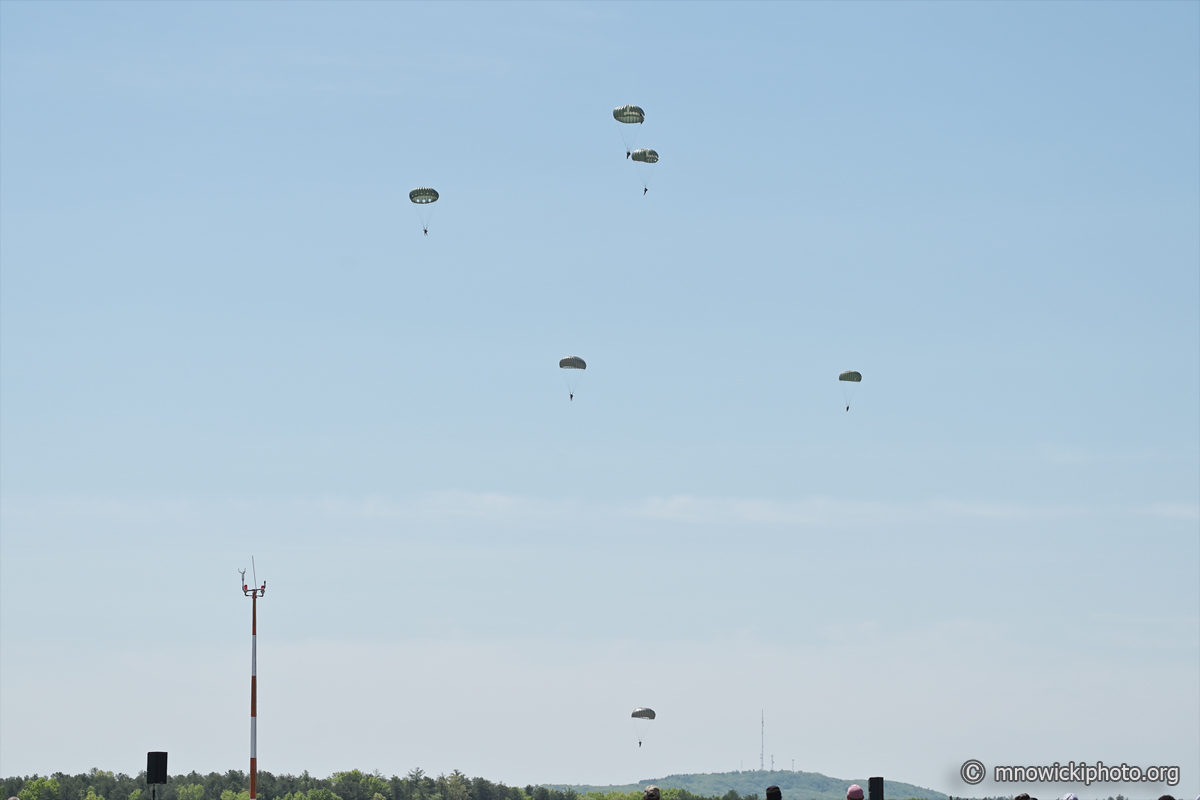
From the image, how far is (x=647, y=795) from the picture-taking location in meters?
25.2

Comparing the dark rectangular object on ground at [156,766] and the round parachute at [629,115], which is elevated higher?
the round parachute at [629,115]

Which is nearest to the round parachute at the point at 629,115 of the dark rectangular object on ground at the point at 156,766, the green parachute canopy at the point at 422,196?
the green parachute canopy at the point at 422,196

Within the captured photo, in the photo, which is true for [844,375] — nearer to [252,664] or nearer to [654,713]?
[654,713]

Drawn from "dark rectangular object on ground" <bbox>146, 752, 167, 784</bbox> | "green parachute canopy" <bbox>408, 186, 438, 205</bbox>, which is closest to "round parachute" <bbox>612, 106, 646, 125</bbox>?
"green parachute canopy" <bbox>408, 186, 438, 205</bbox>

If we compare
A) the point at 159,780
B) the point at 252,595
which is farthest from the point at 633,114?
the point at 159,780

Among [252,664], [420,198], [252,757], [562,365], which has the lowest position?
[252,757]

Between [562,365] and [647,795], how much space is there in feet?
220

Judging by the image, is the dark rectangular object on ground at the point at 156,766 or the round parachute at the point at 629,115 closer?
the dark rectangular object on ground at the point at 156,766

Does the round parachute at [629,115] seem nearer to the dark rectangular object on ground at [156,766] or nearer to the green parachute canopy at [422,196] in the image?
the green parachute canopy at [422,196]

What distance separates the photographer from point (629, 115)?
87312 mm

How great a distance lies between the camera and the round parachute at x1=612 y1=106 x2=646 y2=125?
286ft

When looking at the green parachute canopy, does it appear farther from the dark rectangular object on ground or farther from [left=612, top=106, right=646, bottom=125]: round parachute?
the dark rectangular object on ground

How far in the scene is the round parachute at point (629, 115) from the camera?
286 ft

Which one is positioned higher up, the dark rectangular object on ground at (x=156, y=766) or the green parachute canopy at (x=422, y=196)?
the green parachute canopy at (x=422, y=196)
